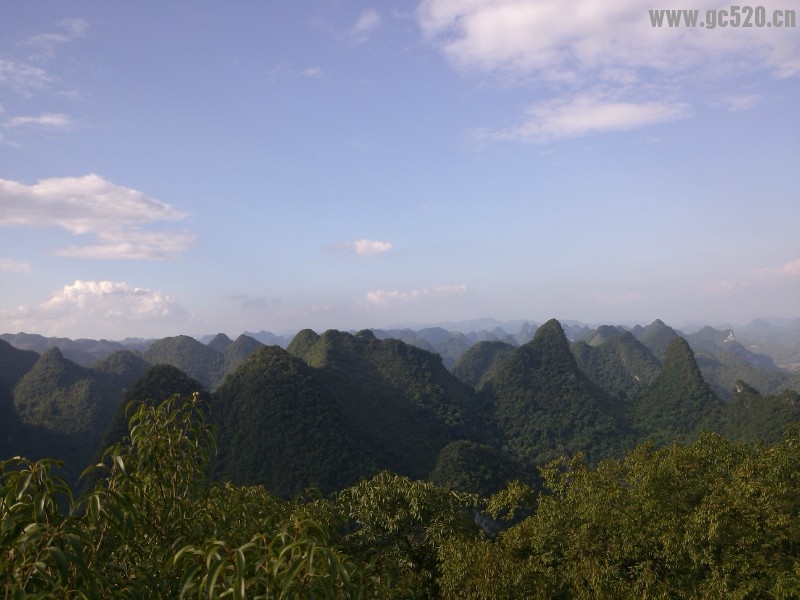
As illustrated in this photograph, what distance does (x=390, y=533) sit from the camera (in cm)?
1027

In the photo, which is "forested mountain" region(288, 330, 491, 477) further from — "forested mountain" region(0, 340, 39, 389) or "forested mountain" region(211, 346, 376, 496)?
"forested mountain" region(0, 340, 39, 389)

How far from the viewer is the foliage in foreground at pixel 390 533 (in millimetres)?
2453

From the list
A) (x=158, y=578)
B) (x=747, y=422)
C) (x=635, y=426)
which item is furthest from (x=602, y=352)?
(x=158, y=578)

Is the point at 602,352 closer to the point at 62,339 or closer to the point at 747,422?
the point at 747,422

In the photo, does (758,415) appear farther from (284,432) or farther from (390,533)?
(390,533)

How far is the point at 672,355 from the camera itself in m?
58.4

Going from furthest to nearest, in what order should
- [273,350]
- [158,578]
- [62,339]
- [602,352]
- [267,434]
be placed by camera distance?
1. [62,339]
2. [602,352]
3. [273,350]
4. [267,434]
5. [158,578]

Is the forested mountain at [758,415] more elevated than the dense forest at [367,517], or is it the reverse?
the dense forest at [367,517]

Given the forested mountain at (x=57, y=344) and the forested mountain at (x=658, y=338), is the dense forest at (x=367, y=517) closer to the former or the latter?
the forested mountain at (x=658, y=338)

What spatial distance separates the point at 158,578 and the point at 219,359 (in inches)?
4065

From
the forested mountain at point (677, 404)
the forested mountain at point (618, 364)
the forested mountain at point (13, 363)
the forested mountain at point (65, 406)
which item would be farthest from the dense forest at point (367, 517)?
the forested mountain at point (618, 364)

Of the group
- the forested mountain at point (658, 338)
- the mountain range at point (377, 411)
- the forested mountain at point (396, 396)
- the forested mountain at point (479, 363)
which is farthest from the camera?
the forested mountain at point (658, 338)

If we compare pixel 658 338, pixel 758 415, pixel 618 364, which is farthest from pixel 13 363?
pixel 658 338

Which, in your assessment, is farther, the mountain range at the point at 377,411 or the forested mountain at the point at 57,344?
the forested mountain at the point at 57,344
